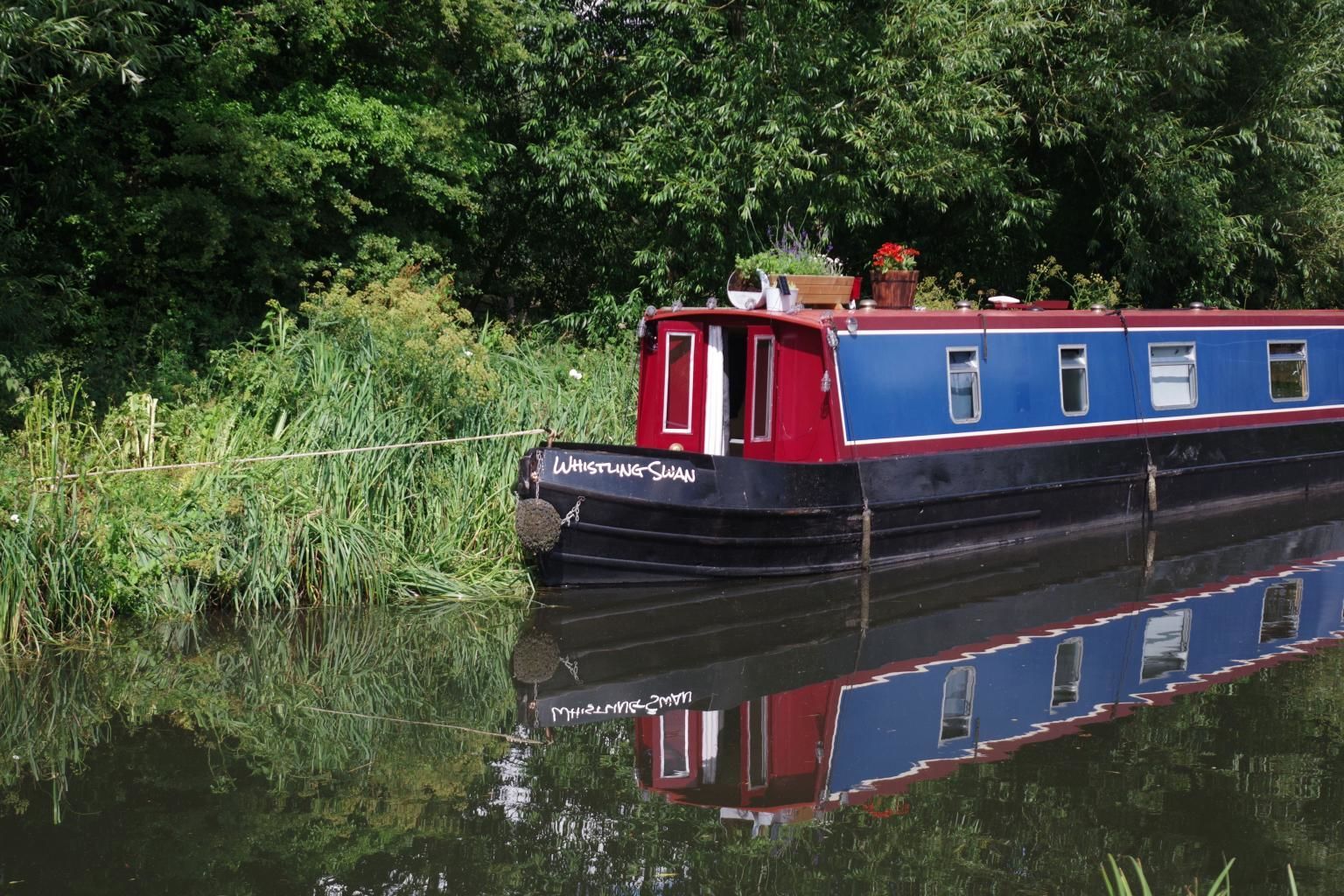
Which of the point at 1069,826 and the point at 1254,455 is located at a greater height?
the point at 1254,455

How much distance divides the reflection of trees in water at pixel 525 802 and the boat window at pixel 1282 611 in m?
1.02

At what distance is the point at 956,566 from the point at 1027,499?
1147 mm

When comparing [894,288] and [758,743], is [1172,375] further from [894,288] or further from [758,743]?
[758,743]

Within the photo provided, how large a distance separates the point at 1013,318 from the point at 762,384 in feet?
8.26

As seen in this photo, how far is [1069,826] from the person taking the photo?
590 cm

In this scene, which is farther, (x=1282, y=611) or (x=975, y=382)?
(x=975, y=382)

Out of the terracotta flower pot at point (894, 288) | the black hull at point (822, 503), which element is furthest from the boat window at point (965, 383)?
the terracotta flower pot at point (894, 288)

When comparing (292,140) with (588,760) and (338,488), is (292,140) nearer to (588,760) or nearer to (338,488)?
(338,488)

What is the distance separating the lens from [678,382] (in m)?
10.9

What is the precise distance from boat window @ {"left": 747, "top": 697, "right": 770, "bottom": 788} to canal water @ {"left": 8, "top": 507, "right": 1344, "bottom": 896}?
0.6 inches

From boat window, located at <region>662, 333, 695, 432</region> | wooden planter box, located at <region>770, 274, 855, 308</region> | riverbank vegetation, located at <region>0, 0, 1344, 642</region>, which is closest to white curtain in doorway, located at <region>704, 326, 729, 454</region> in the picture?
boat window, located at <region>662, 333, 695, 432</region>

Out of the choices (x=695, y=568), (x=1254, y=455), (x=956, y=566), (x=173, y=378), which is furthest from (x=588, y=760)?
(x=1254, y=455)

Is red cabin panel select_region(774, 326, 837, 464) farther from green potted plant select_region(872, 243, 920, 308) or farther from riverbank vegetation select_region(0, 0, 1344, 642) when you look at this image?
riverbank vegetation select_region(0, 0, 1344, 642)

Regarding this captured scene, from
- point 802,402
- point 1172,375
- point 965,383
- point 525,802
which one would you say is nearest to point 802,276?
point 802,402
